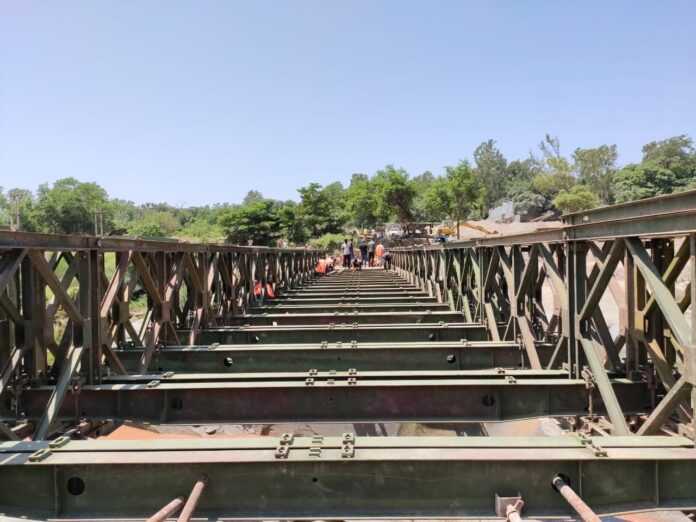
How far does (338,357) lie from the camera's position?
595 centimetres

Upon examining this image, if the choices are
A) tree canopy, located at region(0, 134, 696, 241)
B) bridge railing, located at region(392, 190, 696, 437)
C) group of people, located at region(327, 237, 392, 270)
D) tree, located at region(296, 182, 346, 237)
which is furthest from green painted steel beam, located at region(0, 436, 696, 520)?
tree, located at region(296, 182, 346, 237)

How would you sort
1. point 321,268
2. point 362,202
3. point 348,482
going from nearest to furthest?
point 348,482
point 321,268
point 362,202

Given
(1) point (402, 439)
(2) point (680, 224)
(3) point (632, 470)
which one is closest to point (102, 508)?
(1) point (402, 439)

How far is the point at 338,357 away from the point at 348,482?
9.66ft

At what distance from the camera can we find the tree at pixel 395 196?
65625mm

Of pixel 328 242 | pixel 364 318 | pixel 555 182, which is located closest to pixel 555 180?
pixel 555 182

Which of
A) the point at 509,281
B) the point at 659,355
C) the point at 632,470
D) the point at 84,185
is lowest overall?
the point at 632,470

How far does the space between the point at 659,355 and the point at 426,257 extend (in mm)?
10189

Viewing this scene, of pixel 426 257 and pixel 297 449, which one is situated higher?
pixel 426 257

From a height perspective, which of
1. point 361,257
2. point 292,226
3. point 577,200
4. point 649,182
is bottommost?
point 361,257

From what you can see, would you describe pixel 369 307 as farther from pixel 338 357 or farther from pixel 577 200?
pixel 577 200

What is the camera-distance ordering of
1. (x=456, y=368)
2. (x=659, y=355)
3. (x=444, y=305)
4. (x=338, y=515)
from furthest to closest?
(x=444, y=305) → (x=456, y=368) → (x=659, y=355) → (x=338, y=515)

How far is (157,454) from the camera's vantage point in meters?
3.11

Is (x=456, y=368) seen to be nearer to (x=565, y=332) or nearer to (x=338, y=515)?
(x=565, y=332)
